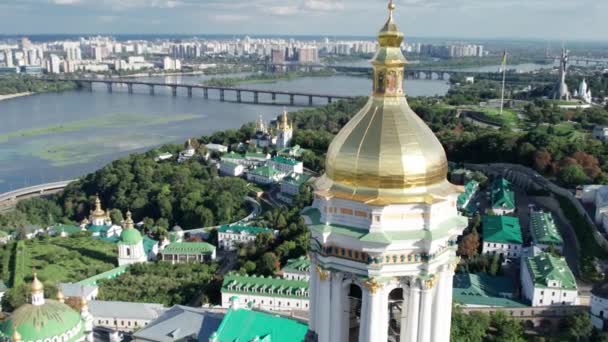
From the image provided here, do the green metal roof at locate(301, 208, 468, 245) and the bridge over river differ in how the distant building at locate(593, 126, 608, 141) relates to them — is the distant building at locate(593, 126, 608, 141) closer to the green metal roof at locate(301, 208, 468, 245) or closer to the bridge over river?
the green metal roof at locate(301, 208, 468, 245)

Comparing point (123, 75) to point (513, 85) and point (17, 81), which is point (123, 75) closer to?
point (17, 81)

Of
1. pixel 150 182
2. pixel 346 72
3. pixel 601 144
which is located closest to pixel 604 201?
pixel 601 144

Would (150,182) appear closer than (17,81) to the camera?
Yes

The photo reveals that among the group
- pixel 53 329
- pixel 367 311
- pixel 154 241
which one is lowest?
pixel 154 241

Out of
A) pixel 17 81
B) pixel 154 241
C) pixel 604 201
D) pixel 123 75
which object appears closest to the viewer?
pixel 604 201

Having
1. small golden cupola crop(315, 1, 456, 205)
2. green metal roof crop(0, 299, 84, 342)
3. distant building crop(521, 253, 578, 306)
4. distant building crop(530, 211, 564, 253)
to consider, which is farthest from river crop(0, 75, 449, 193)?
small golden cupola crop(315, 1, 456, 205)

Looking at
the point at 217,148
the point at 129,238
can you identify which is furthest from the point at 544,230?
the point at 217,148
